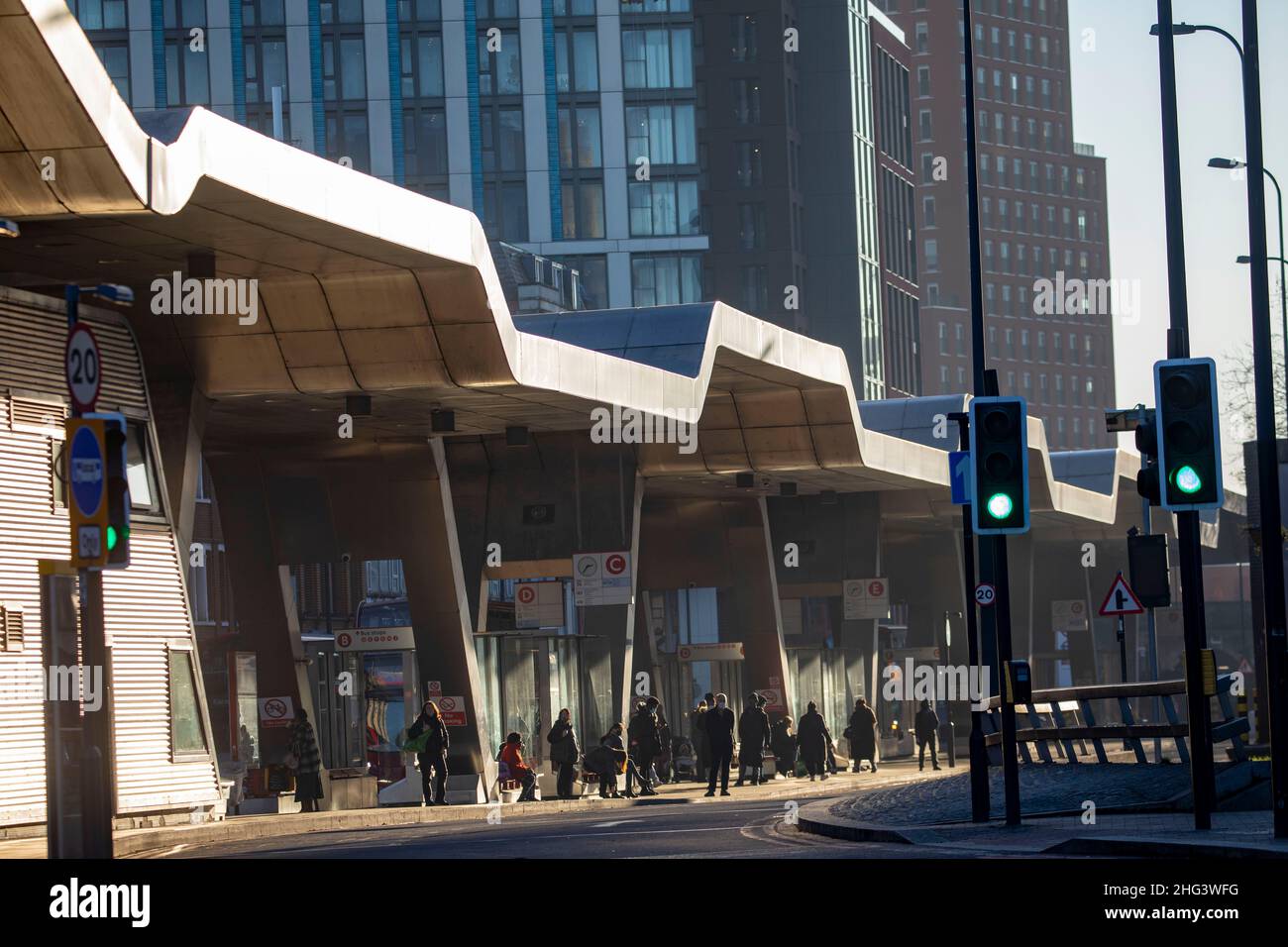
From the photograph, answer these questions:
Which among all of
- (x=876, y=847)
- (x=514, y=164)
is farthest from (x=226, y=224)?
(x=514, y=164)

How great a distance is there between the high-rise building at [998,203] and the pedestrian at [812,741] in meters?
138

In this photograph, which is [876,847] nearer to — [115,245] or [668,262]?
[115,245]

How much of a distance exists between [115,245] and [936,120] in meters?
164

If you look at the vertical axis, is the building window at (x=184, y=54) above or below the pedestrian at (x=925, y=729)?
above

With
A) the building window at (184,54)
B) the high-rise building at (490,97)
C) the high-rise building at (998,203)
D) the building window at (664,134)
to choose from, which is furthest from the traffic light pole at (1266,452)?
the high-rise building at (998,203)

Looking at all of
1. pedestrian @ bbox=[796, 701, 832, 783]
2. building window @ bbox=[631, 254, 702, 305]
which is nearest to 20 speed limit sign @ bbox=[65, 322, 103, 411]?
pedestrian @ bbox=[796, 701, 832, 783]

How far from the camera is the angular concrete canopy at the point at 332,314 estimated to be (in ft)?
69.4

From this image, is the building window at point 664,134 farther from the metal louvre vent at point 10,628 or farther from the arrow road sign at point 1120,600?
the metal louvre vent at point 10,628

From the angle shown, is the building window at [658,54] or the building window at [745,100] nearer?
the building window at [658,54]

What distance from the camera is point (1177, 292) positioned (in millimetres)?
19297

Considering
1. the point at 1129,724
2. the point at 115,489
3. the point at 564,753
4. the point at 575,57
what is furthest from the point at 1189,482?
the point at 575,57

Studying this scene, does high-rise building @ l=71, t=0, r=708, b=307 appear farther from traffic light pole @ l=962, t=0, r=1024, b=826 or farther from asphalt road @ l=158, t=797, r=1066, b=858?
traffic light pole @ l=962, t=0, r=1024, b=826

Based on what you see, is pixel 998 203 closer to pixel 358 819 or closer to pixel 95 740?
pixel 358 819

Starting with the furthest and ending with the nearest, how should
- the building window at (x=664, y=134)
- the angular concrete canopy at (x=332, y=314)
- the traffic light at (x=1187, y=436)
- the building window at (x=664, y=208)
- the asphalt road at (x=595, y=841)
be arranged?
the building window at (x=664, y=208), the building window at (x=664, y=134), the angular concrete canopy at (x=332, y=314), the asphalt road at (x=595, y=841), the traffic light at (x=1187, y=436)
